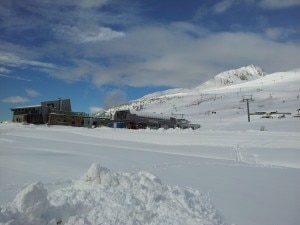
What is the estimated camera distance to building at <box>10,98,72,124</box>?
249 ft

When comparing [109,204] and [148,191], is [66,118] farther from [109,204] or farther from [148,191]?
[109,204]

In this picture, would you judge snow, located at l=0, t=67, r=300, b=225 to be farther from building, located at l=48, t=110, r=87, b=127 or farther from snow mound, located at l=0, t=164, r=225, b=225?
building, located at l=48, t=110, r=87, b=127

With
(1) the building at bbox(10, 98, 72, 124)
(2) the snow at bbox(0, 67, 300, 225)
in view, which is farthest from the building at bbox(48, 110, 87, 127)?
(2) the snow at bbox(0, 67, 300, 225)

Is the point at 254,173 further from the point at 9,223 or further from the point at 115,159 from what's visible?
the point at 9,223

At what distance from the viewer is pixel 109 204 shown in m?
7.27

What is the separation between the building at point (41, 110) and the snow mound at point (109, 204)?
227 ft

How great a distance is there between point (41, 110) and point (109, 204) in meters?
71.5

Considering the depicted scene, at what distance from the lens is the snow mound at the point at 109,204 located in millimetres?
6400

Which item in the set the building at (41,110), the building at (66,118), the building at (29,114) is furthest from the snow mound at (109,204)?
the building at (29,114)

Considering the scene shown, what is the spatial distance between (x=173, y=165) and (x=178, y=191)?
27.7 ft

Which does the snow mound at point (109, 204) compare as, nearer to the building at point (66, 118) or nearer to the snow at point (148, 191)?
the snow at point (148, 191)

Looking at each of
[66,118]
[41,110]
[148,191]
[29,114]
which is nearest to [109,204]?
[148,191]

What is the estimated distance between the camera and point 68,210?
6832 millimetres

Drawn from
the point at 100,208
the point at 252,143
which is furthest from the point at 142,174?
the point at 252,143
